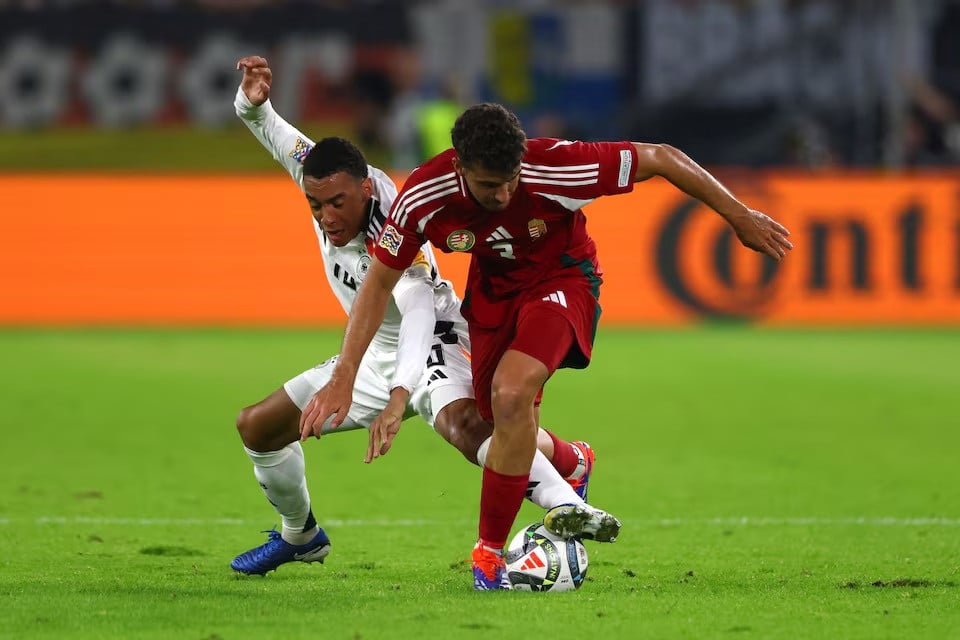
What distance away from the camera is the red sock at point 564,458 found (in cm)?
581

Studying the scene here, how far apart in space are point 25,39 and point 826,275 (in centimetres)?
1450

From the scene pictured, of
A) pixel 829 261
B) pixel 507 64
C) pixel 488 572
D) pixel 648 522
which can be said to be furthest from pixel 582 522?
pixel 507 64

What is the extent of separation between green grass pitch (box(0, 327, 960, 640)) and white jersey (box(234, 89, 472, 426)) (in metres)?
0.89

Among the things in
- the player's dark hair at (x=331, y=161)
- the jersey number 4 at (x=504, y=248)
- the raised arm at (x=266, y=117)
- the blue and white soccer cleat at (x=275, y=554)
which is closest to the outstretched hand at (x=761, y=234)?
the jersey number 4 at (x=504, y=248)

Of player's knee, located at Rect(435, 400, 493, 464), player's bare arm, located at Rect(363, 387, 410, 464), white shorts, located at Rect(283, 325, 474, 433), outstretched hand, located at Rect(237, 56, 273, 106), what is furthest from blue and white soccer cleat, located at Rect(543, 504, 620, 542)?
outstretched hand, located at Rect(237, 56, 273, 106)

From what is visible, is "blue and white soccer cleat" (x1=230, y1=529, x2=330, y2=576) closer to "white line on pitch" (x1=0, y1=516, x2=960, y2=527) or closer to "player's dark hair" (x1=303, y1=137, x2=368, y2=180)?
"white line on pitch" (x1=0, y1=516, x2=960, y2=527)

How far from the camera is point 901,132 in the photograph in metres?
18.7

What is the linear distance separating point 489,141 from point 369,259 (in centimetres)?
106

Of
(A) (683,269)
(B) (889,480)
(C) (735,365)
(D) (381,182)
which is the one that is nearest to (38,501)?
(D) (381,182)

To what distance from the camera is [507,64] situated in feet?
76.7

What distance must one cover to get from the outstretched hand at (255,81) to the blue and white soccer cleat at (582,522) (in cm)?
209

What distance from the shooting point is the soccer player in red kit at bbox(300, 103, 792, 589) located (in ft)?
16.8

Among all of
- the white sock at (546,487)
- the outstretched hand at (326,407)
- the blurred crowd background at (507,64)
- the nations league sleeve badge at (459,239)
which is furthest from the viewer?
the blurred crowd background at (507,64)

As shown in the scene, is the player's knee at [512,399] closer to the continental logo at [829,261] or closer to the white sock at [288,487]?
the white sock at [288,487]
